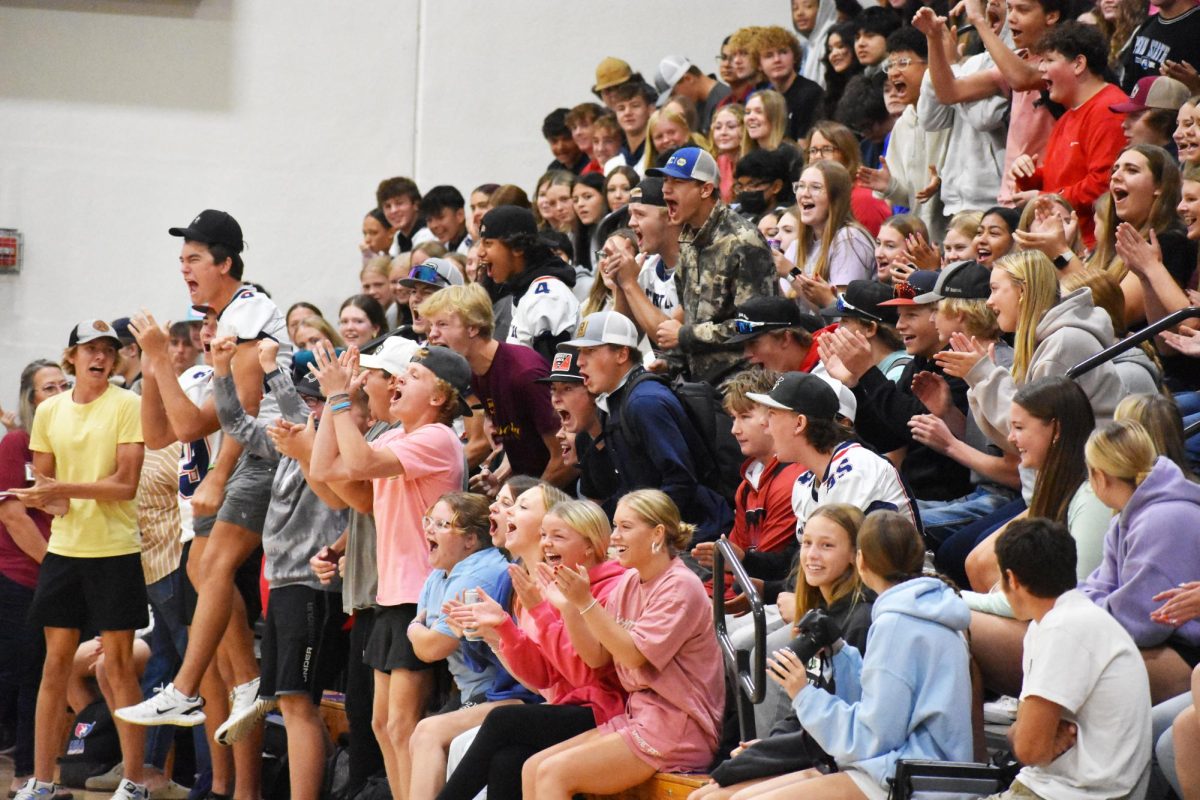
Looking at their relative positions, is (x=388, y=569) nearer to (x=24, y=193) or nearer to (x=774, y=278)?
(x=774, y=278)

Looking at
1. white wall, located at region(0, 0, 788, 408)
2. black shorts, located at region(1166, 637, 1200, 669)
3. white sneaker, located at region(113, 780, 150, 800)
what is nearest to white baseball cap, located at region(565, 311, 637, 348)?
black shorts, located at region(1166, 637, 1200, 669)

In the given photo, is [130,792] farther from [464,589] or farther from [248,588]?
[464,589]

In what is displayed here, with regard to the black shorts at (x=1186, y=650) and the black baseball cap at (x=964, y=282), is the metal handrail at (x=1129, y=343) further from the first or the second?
the black shorts at (x=1186, y=650)

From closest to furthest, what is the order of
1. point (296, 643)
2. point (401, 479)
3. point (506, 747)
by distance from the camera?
point (506, 747), point (401, 479), point (296, 643)

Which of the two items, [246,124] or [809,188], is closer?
[809,188]

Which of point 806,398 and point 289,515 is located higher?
point 806,398

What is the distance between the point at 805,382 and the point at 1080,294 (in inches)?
39.5

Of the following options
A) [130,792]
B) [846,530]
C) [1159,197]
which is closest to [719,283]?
[1159,197]

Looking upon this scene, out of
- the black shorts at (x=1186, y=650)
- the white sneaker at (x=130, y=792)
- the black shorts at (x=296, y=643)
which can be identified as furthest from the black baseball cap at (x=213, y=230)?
the black shorts at (x=1186, y=650)

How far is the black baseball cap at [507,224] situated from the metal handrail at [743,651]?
284 centimetres

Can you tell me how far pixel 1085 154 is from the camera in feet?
22.5

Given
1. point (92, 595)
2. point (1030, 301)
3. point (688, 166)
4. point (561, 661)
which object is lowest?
point (92, 595)

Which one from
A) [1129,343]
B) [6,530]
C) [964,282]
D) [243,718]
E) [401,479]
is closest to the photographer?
[1129,343]

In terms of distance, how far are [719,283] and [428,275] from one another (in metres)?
1.91
